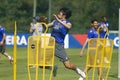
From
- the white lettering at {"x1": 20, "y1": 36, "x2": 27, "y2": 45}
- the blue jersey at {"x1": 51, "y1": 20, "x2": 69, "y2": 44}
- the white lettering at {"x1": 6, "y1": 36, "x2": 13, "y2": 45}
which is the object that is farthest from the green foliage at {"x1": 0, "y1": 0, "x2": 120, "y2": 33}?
the blue jersey at {"x1": 51, "y1": 20, "x2": 69, "y2": 44}

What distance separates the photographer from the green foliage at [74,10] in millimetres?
77062

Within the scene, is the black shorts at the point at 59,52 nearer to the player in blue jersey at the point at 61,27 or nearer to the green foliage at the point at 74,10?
the player in blue jersey at the point at 61,27

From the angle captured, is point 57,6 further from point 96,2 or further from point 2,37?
point 2,37

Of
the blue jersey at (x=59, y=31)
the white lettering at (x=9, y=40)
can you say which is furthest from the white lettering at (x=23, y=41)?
the blue jersey at (x=59, y=31)

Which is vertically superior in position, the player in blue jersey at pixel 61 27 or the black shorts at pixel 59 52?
the player in blue jersey at pixel 61 27

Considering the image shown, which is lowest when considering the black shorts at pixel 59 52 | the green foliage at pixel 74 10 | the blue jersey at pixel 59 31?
the black shorts at pixel 59 52

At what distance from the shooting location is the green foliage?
253 feet

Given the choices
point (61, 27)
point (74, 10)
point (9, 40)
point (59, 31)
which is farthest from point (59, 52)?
point (74, 10)

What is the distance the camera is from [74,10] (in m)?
85.4

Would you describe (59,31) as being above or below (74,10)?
below

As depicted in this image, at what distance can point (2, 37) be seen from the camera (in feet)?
80.9

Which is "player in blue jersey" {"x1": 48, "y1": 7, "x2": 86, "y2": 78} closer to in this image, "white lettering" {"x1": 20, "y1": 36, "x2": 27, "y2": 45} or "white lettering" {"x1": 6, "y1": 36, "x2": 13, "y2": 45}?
→ "white lettering" {"x1": 6, "y1": 36, "x2": 13, "y2": 45}

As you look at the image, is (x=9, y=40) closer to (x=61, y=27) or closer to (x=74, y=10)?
(x=61, y=27)

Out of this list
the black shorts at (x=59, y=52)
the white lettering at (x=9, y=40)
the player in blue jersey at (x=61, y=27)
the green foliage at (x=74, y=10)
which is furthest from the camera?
the green foliage at (x=74, y=10)
